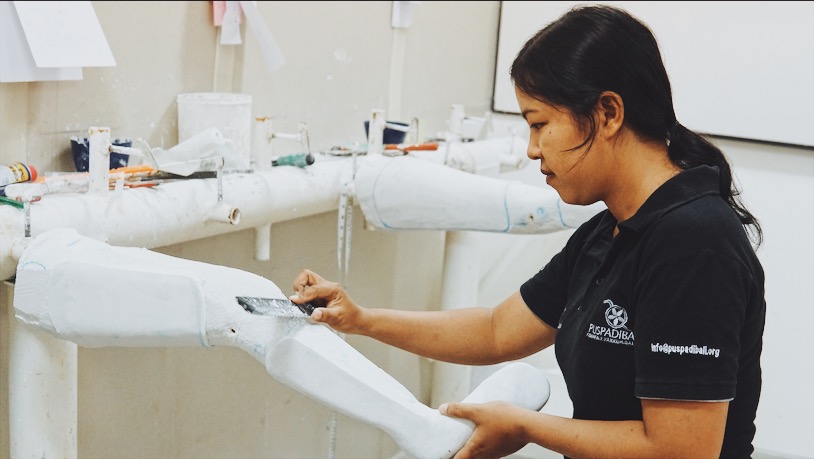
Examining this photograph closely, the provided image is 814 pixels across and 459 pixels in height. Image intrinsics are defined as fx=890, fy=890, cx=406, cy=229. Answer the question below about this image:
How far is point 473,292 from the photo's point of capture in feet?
8.00

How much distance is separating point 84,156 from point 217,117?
0.91 ft

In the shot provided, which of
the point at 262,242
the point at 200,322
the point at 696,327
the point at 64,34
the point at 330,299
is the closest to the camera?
the point at 696,327

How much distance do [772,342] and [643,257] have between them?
3.95 ft

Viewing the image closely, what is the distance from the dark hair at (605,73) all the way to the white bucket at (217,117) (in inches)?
29.2

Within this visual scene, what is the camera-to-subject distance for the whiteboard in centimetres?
226

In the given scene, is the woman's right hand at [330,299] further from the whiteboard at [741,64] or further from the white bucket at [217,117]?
the whiteboard at [741,64]

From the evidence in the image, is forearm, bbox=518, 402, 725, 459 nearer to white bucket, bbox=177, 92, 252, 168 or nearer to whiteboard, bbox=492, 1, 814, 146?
white bucket, bbox=177, 92, 252, 168

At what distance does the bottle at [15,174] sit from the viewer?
1.31 meters

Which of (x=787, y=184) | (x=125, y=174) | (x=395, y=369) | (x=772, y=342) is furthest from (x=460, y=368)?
(x=125, y=174)

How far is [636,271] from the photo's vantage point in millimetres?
1062

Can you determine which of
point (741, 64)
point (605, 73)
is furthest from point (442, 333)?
point (741, 64)

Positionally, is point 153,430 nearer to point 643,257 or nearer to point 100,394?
point 100,394

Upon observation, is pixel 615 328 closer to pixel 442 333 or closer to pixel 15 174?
pixel 442 333

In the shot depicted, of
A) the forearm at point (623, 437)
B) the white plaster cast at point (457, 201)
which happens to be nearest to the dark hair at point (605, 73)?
the forearm at point (623, 437)
